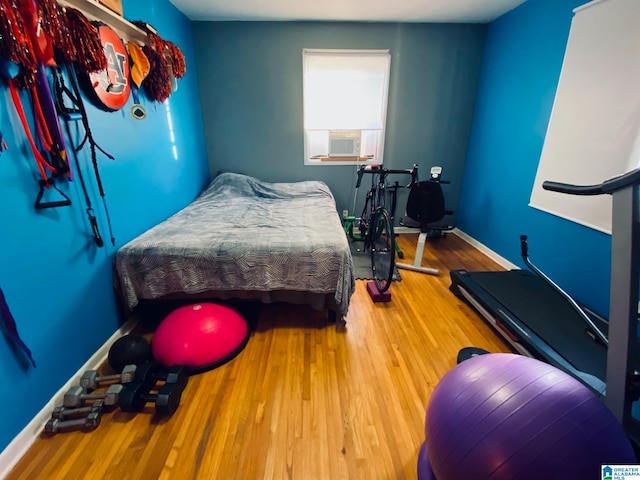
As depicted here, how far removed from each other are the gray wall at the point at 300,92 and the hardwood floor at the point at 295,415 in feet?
7.45

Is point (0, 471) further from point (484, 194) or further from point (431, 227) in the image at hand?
point (484, 194)

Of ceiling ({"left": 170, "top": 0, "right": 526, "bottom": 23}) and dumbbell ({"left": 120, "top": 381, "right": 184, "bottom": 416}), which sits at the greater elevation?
ceiling ({"left": 170, "top": 0, "right": 526, "bottom": 23})

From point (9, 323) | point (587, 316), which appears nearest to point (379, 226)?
point (587, 316)

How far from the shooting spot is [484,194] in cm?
327

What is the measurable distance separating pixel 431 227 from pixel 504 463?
7.03ft

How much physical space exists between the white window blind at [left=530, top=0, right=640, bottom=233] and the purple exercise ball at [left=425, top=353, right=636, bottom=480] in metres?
1.76

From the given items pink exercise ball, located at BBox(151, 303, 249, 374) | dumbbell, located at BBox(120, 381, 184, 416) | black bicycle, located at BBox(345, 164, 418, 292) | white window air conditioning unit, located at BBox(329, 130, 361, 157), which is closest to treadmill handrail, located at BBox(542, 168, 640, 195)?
black bicycle, located at BBox(345, 164, 418, 292)

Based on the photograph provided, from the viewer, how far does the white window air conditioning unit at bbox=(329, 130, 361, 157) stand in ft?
11.6

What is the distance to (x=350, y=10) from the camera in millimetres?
2824

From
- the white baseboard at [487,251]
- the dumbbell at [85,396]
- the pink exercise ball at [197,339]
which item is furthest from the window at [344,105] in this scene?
the dumbbell at [85,396]

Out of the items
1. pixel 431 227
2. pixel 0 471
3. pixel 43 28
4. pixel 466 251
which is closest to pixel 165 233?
pixel 43 28

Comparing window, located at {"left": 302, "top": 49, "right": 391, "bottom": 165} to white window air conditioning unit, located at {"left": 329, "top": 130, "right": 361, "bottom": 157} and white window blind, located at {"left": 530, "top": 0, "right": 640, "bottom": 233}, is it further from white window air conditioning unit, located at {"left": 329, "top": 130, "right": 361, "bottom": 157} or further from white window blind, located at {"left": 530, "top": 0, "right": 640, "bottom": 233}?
white window blind, located at {"left": 530, "top": 0, "right": 640, "bottom": 233}

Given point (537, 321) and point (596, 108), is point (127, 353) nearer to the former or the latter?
point (537, 321)

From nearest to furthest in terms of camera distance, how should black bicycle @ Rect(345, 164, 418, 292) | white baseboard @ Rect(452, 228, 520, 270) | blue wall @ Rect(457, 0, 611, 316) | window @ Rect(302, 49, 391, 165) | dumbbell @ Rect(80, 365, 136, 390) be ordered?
dumbbell @ Rect(80, 365, 136, 390), blue wall @ Rect(457, 0, 611, 316), black bicycle @ Rect(345, 164, 418, 292), white baseboard @ Rect(452, 228, 520, 270), window @ Rect(302, 49, 391, 165)
